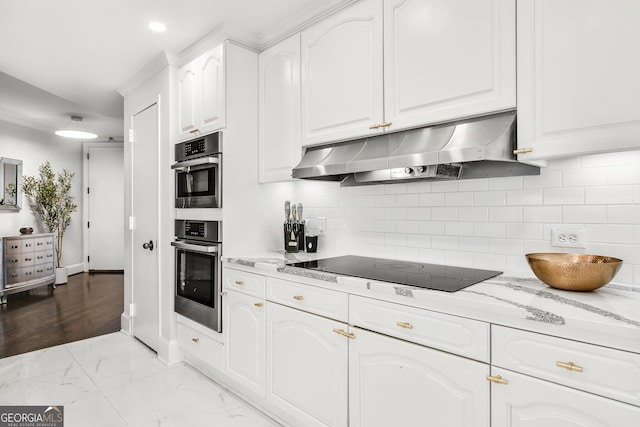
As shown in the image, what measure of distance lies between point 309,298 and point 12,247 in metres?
5.20

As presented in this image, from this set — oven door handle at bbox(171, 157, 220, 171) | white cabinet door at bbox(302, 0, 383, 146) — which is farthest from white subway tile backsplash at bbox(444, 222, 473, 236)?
oven door handle at bbox(171, 157, 220, 171)

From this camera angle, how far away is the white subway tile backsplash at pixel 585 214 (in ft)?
5.03

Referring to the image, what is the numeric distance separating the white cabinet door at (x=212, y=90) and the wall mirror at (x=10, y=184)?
14.5 ft

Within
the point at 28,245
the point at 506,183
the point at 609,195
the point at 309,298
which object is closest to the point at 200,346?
the point at 309,298

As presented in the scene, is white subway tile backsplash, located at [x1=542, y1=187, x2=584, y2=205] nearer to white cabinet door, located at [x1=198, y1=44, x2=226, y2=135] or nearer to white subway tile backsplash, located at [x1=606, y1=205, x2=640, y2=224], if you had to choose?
white subway tile backsplash, located at [x1=606, y1=205, x2=640, y2=224]

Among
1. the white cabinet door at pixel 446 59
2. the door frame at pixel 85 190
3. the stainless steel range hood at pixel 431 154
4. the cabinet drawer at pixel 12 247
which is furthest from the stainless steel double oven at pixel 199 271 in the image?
the door frame at pixel 85 190

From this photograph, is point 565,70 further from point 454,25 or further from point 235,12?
point 235,12

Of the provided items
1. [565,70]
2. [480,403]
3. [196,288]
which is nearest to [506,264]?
[480,403]

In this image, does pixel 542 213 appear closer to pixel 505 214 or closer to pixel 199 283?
pixel 505 214

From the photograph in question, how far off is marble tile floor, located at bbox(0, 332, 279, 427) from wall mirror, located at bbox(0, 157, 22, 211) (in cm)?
328

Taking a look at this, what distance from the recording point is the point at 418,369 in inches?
55.6

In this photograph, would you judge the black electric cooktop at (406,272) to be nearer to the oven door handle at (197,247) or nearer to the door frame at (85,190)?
the oven door handle at (197,247)

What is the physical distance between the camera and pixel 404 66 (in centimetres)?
180

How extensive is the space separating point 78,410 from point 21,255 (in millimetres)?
4002
